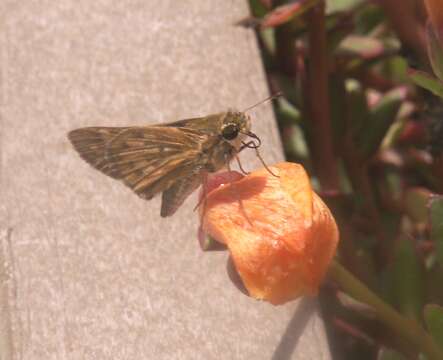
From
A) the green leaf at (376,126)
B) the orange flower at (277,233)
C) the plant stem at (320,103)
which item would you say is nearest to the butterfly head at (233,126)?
the orange flower at (277,233)

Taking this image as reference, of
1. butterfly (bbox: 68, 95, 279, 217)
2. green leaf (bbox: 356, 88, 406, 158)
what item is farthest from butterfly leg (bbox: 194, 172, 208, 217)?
green leaf (bbox: 356, 88, 406, 158)

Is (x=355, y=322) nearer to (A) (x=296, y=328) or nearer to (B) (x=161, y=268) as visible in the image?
(A) (x=296, y=328)

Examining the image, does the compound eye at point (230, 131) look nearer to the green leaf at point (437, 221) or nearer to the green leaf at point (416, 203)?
the green leaf at point (437, 221)

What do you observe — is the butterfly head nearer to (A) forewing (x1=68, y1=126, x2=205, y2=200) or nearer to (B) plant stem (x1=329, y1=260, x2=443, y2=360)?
(A) forewing (x1=68, y1=126, x2=205, y2=200)

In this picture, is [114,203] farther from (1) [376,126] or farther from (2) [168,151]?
(1) [376,126]

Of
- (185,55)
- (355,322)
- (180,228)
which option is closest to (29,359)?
(180,228)

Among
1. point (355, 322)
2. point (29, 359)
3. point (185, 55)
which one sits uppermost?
point (185, 55)

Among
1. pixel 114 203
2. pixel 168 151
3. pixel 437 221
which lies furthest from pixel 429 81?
pixel 114 203
